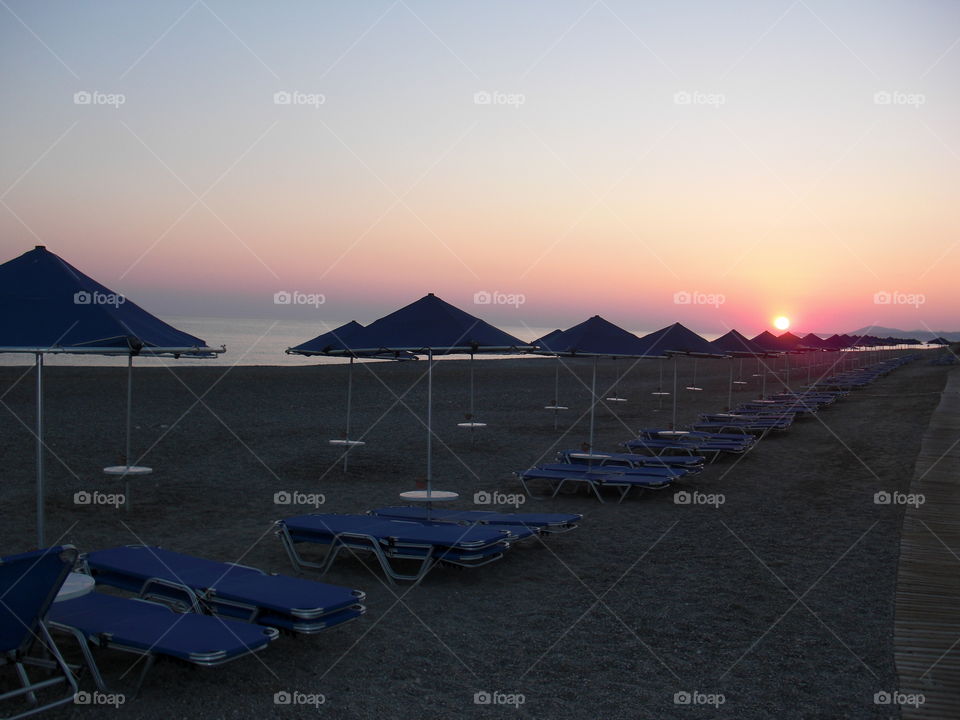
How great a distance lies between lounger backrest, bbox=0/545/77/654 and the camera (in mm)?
4293

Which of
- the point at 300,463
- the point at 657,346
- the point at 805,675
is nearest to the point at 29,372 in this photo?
the point at 300,463

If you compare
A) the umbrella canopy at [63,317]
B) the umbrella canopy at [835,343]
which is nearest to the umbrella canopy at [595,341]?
the umbrella canopy at [63,317]

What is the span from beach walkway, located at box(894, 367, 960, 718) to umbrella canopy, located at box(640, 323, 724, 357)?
454 cm

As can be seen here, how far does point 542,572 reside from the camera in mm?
7184

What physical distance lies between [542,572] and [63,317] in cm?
414

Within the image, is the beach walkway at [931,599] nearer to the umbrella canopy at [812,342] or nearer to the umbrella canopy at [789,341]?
the umbrella canopy at [789,341]

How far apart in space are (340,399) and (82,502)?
14.9 meters

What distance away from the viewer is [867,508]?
9.77 metres

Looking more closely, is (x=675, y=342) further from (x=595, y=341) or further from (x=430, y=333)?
(x=430, y=333)

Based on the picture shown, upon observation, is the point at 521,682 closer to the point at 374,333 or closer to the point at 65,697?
the point at 65,697

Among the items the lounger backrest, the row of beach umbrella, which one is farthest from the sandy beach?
the row of beach umbrella

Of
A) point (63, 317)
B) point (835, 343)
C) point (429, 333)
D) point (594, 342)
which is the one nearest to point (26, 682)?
point (63, 317)

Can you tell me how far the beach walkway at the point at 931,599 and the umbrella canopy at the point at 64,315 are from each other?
5.15 metres

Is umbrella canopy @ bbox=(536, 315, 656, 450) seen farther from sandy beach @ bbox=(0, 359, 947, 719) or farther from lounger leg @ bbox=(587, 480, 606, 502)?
sandy beach @ bbox=(0, 359, 947, 719)
